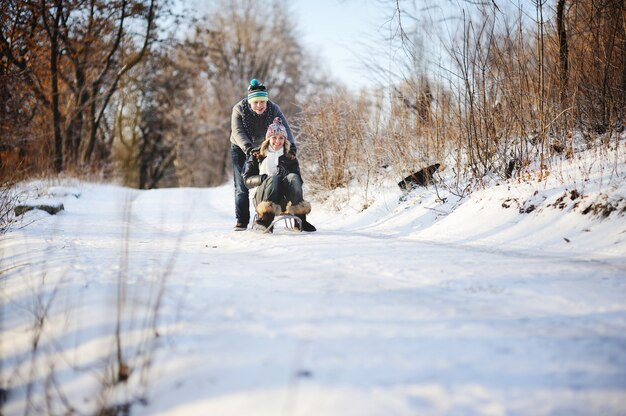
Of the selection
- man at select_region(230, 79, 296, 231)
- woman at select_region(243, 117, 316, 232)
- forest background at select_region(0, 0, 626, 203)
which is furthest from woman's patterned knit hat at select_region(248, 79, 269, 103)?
forest background at select_region(0, 0, 626, 203)

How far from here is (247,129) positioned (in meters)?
4.91

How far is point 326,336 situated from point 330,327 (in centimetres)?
8

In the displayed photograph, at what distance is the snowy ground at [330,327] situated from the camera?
1198mm

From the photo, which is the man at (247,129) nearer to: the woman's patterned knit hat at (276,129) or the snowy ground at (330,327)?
the woman's patterned knit hat at (276,129)

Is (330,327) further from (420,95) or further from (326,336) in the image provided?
(420,95)

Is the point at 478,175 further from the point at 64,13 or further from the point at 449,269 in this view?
the point at 64,13

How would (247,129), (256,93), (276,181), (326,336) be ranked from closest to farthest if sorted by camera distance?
(326,336) < (276,181) < (256,93) < (247,129)

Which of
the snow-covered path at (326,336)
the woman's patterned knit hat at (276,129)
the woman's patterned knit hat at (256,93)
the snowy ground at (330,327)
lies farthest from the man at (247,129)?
the snow-covered path at (326,336)

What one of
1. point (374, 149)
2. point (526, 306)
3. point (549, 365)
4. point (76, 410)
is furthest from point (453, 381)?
point (374, 149)

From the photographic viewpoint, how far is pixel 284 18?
2645cm

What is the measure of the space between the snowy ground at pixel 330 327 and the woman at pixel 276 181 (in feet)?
3.75

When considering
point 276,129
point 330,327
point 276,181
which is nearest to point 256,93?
point 276,129

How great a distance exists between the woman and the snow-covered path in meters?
1.63

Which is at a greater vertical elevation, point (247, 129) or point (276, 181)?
point (247, 129)
